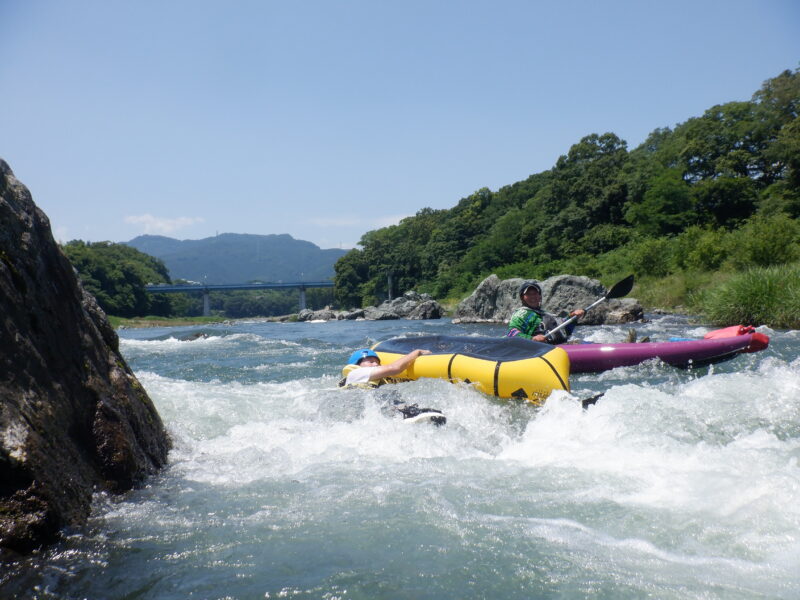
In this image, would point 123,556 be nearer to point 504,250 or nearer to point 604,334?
point 604,334

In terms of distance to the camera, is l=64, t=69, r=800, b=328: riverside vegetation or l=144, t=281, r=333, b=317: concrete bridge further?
l=144, t=281, r=333, b=317: concrete bridge

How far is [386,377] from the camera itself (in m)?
6.03

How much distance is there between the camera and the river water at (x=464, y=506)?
2.21m

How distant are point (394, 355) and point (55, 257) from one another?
13.9ft

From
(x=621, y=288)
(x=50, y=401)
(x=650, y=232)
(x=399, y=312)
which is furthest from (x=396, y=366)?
(x=650, y=232)

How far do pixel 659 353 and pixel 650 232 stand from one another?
2681cm

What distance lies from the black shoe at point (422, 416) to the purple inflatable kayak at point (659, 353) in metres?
3.27

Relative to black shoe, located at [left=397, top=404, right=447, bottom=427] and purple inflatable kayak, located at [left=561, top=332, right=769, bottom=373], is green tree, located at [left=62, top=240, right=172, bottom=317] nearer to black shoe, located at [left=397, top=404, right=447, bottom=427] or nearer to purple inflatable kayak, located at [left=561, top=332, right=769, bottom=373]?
purple inflatable kayak, located at [left=561, top=332, right=769, bottom=373]

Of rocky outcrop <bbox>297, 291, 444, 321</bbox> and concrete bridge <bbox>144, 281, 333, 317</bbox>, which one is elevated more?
concrete bridge <bbox>144, 281, 333, 317</bbox>

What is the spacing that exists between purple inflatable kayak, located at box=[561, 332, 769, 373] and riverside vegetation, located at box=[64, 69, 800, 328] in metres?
5.16

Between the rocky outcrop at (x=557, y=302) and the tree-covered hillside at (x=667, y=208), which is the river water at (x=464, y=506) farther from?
Answer: the tree-covered hillside at (x=667, y=208)

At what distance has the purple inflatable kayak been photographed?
7.14 metres

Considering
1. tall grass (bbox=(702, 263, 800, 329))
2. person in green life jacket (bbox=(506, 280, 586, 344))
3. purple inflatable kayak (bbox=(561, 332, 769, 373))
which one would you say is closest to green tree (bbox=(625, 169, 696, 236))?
tall grass (bbox=(702, 263, 800, 329))

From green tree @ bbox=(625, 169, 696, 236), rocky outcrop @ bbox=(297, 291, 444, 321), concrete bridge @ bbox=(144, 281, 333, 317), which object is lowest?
rocky outcrop @ bbox=(297, 291, 444, 321)
